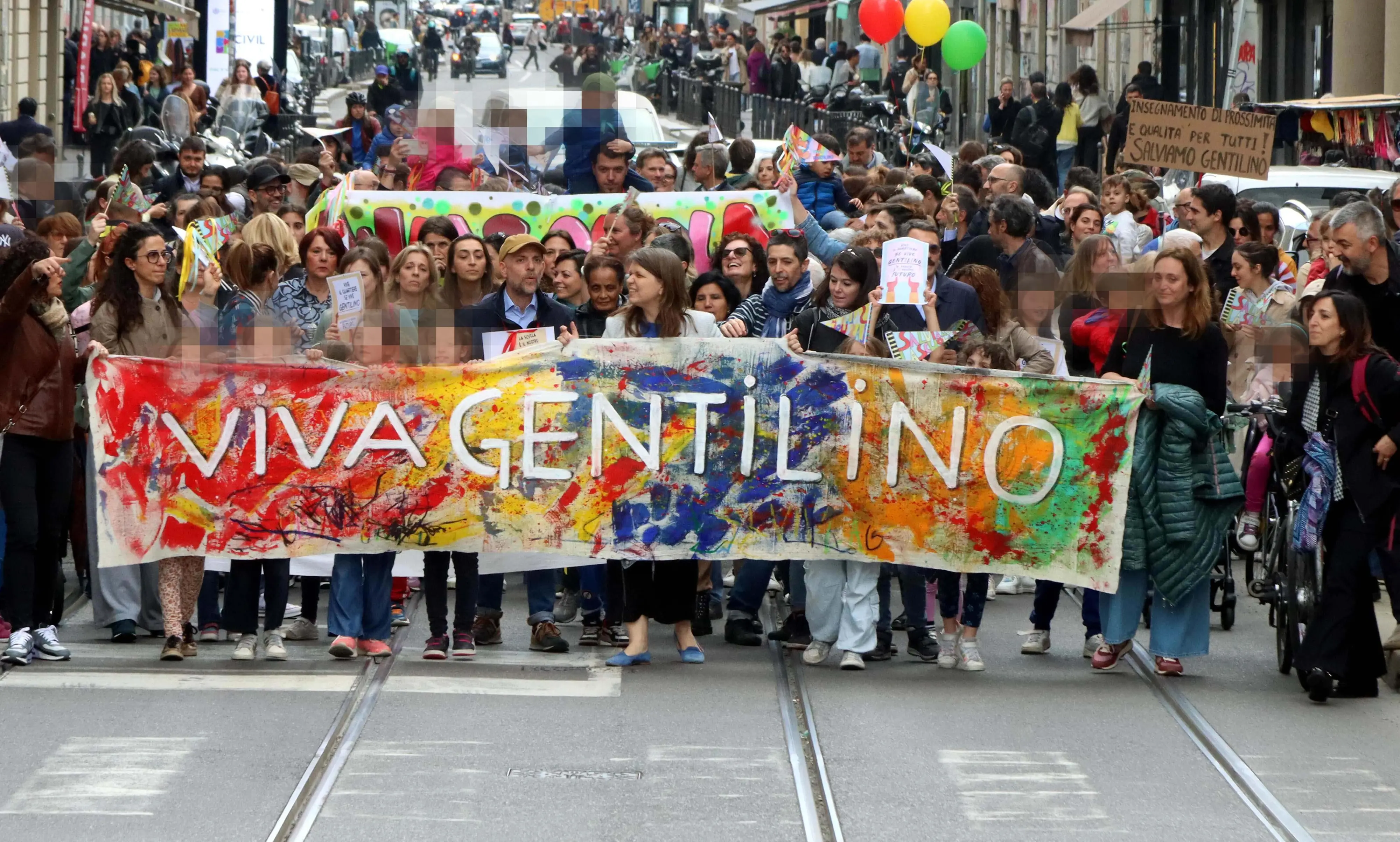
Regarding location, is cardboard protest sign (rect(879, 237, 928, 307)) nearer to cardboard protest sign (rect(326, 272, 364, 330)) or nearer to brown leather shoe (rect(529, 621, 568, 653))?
brown leather shoe (rect(529, 621, 568, 653))

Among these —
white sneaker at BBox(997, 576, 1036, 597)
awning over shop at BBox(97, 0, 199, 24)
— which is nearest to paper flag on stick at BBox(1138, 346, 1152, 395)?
white sneaker at BBox(997, 576, 1036, 597)

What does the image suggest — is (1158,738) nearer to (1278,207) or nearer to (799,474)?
(799,474)

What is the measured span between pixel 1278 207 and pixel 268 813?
11.6 metres

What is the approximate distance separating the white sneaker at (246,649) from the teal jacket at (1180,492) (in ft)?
12.1

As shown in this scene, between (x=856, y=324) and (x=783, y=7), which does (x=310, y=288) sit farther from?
(x=783, y=7)

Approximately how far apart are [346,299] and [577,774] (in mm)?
2976

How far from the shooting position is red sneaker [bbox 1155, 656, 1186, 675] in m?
8.95

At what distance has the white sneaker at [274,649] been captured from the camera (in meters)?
9.02

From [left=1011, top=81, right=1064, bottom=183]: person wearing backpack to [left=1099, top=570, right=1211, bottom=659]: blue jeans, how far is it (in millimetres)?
18815

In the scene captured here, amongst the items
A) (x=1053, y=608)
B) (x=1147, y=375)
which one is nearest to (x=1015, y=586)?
(x=1053, y=608)

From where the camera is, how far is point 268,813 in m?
6.69

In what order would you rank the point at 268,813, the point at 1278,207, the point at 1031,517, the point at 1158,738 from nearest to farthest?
the point at 268,813
the point at 1158,738
the point at 1031,517
the point at 1278,207

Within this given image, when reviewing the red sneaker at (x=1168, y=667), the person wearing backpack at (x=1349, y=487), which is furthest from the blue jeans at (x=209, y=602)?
the person wearing backpack at (x=1349, y=487)

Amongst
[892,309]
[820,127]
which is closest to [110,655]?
[892,309]
